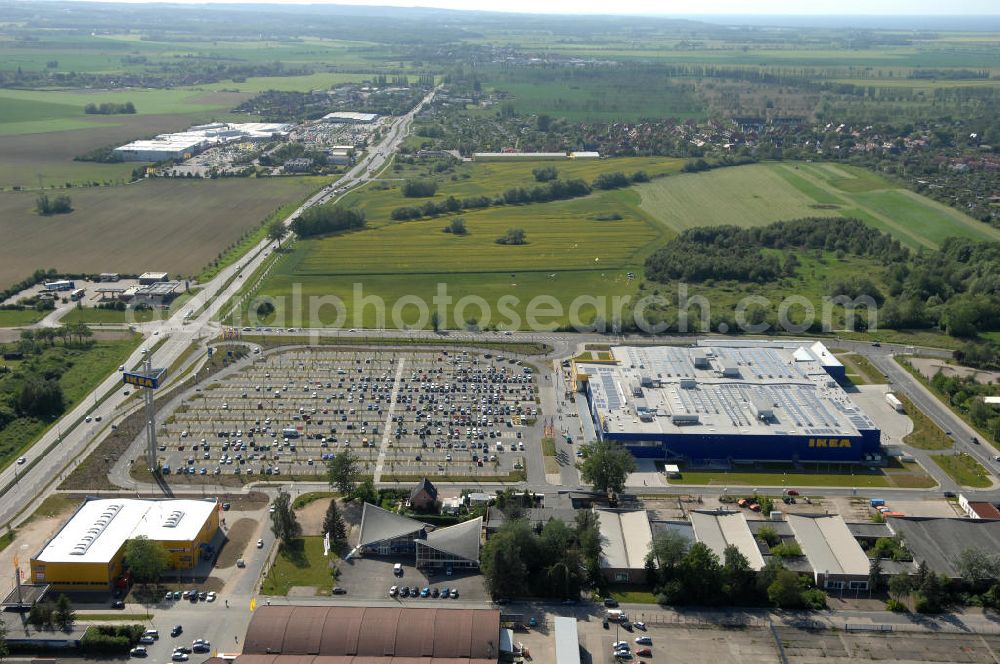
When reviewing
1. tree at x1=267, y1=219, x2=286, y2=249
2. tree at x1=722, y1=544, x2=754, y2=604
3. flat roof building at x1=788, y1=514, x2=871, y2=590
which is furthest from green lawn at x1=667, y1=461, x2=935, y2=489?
tree at x1=267, y1=219, x2=286, y2=249

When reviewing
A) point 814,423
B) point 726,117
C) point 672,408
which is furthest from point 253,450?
point 726,117

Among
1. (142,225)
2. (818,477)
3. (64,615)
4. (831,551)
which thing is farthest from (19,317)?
(831,551)

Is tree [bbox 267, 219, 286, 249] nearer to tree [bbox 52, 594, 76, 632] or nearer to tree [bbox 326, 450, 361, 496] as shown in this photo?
tree [bbox 326, 450, 361, 496]

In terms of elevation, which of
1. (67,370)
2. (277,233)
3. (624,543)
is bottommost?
(67,370)

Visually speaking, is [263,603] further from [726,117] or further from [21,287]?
[726,117]

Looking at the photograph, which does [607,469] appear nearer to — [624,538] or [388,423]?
[624,538]

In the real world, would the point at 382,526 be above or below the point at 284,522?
below
